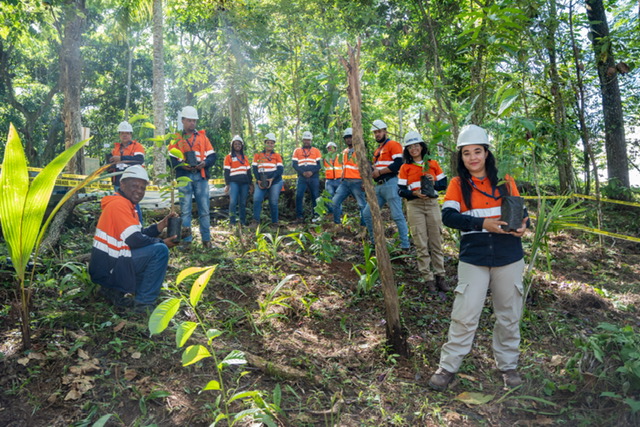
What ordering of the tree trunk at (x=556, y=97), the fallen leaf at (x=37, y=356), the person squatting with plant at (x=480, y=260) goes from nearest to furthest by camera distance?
the fallen leaf at (x=37, y=356)
the person squatting with plant at (x=480, y=260)
the tree trunk at (x=556, y=97)

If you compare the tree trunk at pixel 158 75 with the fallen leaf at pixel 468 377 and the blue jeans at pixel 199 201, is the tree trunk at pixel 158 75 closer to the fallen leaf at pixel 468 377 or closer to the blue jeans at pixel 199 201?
the blue jeans at pixel 199 201

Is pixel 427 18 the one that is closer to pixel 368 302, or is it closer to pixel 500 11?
pixel 500 11

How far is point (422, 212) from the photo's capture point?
16.7 feet

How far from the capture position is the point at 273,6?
9.42 m

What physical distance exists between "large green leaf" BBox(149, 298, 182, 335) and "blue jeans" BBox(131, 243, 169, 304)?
64.9 inches

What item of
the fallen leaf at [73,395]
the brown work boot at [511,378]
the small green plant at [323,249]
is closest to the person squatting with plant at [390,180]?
the small green plant at [323,249]

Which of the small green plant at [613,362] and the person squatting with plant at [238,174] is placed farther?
the person squatting with plant at [238,174]

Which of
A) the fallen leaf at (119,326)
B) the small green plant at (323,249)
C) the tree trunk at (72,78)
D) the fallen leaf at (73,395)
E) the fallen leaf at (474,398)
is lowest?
the fallen leaf at (474,398)

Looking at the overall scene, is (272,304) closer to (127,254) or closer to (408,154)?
(127,254)

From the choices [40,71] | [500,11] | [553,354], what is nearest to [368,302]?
[553,354]

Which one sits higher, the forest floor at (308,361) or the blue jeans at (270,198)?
the blue jeans at (270,198)

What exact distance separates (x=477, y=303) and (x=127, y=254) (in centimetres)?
283

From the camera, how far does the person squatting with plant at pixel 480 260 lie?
2977 mm

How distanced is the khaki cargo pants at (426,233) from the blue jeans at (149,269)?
9.40 feet
